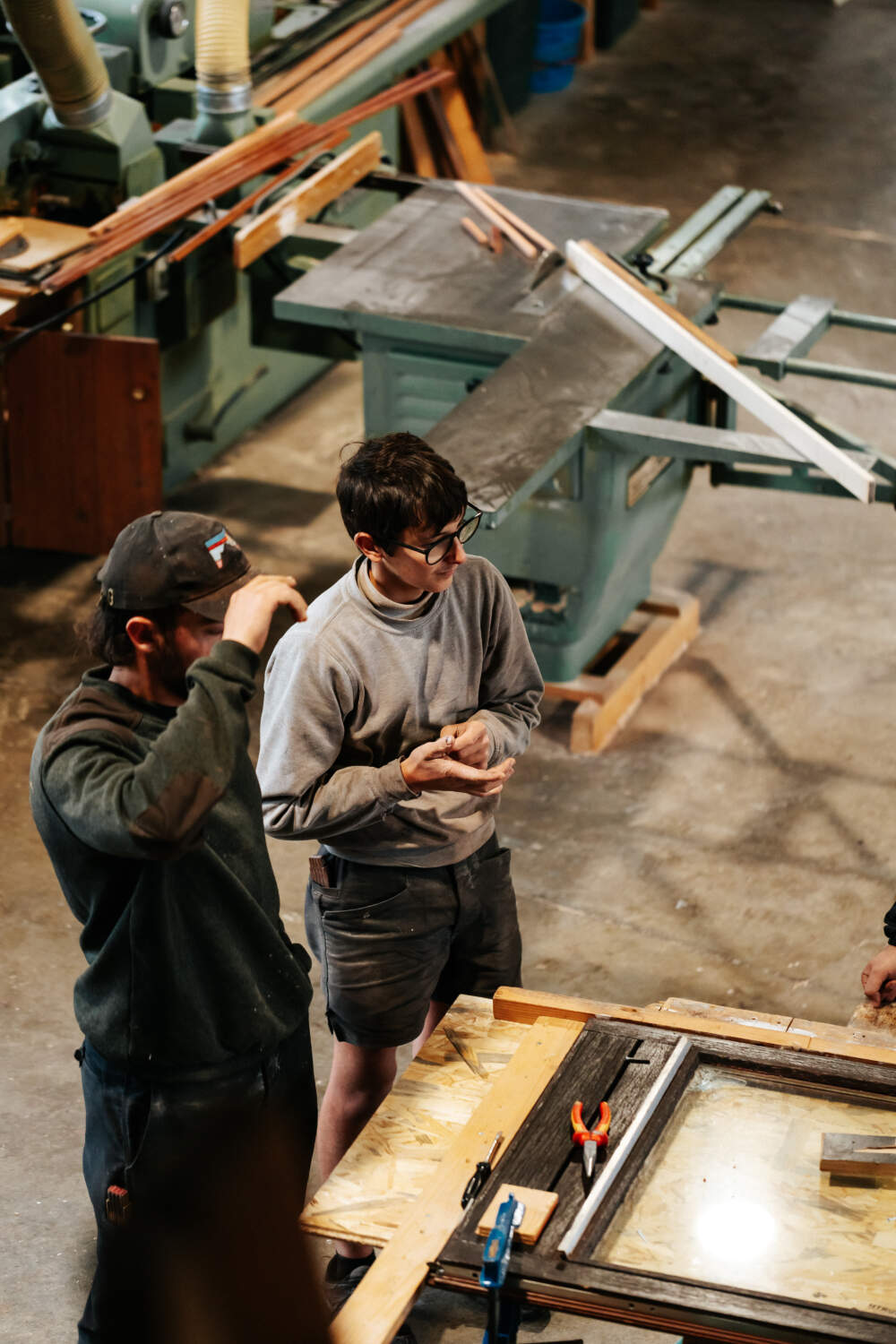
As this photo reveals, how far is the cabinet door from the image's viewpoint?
5.39m

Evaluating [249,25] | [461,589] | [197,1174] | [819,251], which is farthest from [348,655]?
[819,251]

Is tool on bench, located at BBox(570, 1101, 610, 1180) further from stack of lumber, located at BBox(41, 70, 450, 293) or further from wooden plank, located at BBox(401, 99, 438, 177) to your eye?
Result: wooden plank, located at BBox(401, 99, 438, 177)

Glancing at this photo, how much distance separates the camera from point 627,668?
16.4 ft

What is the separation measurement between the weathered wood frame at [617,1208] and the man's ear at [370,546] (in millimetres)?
776

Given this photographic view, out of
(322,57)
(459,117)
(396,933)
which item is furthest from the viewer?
(459,117)

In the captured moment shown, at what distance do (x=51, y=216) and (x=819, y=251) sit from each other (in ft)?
13.3

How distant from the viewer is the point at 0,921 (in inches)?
162

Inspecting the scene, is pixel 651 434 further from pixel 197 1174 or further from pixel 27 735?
pixel 197 1174

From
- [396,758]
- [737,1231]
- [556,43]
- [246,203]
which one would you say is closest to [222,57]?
[246,203]

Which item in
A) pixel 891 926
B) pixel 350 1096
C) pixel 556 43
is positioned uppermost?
pixel 891 926

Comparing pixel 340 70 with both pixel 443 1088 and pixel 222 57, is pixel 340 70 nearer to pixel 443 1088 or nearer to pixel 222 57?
pixel 222 57

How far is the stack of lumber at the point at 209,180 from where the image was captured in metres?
5.08

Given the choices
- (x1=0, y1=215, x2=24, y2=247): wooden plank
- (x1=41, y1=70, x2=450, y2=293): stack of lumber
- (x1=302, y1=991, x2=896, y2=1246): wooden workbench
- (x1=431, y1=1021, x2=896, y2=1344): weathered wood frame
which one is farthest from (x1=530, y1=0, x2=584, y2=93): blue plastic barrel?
(x1=431, y1=1021, x2=896, y2=1344): weathered wood frame

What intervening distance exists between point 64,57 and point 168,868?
3657 mm
